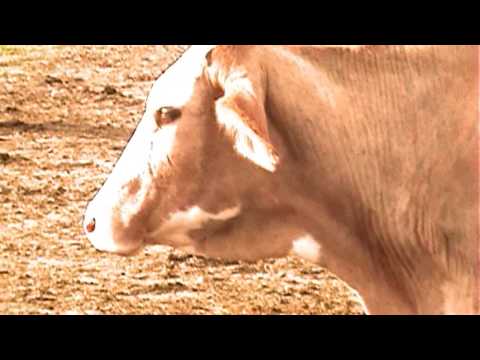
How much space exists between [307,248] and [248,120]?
9.4 inches

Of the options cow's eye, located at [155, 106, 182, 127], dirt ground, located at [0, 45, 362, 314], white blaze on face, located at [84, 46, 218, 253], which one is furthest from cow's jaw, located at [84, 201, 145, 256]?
dirt ground, located at [0, 45, 362, 314]

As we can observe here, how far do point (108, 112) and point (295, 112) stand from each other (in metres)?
1.36

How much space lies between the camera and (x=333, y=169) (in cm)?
164

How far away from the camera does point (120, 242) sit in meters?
1.68

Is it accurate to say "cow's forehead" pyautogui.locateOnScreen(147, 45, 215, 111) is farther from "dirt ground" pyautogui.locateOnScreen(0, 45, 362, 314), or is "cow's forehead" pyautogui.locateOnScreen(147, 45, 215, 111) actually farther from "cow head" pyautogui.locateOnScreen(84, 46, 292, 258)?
"dirt ground" pyautogui.locateOnScreen(0, 45, 362, 314)

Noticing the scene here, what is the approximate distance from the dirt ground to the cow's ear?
1.08m

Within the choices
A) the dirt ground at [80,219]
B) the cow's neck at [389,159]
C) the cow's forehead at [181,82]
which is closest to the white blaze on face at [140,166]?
the cow's forehead at [181,82]

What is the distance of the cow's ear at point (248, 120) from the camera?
1.52 meters

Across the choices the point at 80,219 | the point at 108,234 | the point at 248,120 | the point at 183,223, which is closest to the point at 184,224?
the point at 183,223

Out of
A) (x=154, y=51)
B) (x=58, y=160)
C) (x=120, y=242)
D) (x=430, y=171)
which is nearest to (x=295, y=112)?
(x=430, y=171)

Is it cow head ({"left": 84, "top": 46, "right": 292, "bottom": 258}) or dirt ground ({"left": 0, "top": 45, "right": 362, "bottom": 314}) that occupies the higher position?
dirt ground ({"left": 0, "top": 45, "right": 362, "bottom": 314})

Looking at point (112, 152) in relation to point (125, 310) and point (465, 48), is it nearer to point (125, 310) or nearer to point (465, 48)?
point (125, 310)

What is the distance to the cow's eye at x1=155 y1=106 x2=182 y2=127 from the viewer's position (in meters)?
1.61

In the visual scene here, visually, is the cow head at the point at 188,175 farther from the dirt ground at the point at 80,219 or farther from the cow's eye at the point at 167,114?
the dirt ground at the point at 80,219
